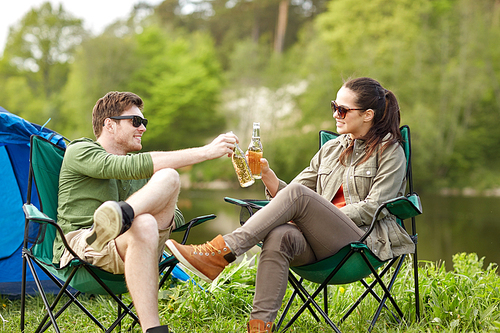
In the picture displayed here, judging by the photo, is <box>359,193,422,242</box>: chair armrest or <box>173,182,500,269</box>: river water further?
<box>173,182,500,269</box>: river water

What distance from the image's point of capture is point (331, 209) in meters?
1.84

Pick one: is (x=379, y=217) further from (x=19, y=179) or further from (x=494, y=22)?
(x=494, y=22)

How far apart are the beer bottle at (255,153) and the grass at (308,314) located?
27.1 inches

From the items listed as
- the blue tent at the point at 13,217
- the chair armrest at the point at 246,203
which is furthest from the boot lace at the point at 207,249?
the blue tent at the point at 13,217

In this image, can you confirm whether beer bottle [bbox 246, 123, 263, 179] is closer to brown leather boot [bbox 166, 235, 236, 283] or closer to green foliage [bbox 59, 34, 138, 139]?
brown leather boot [bbox 166, 235, 236, 283]

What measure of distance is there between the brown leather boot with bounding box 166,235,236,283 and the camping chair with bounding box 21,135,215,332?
19cm

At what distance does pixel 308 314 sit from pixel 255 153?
2.97ft

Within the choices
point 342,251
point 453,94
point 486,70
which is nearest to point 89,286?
point 342,251

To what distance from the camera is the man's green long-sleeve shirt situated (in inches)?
70.9

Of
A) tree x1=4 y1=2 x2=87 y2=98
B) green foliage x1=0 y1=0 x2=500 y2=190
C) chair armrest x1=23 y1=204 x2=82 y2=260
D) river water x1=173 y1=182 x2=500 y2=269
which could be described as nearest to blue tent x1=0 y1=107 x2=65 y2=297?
chair armrest x1=23 y1=204 x2=82 y2=260

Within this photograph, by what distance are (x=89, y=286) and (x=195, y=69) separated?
2212 centimetres

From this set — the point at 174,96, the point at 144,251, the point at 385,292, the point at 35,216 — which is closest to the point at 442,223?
the point at 385,292

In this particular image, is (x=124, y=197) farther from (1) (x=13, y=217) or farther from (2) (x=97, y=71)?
(2) (x=97, y=71)

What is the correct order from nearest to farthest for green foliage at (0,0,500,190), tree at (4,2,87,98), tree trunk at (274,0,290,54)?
green foliage at (0,0,500,190) < tree at (4,2,87,98) < tree trunk at (274,0,290,54)
